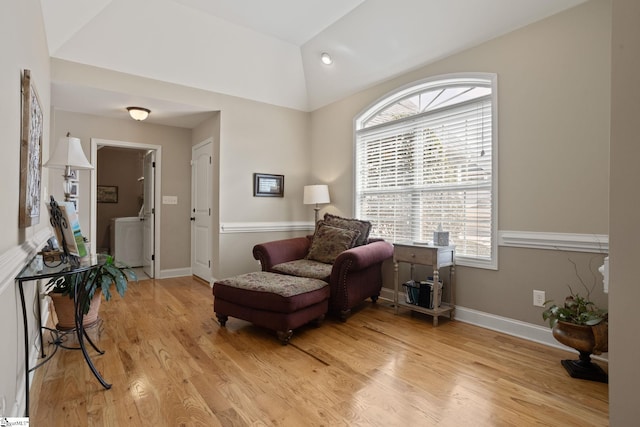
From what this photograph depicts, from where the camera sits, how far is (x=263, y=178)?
448 cm

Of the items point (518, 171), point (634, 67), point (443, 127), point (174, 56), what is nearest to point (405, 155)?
point (443, 127)

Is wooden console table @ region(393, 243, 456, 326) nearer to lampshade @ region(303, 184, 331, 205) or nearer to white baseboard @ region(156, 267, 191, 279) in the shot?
lampshade @ region(303, 184, 331, 205)

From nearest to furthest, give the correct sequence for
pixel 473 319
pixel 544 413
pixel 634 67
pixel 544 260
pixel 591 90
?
pixel 634 67, pixel 544 413, pixel 591 90, pixel 544 260, pixel 473 319

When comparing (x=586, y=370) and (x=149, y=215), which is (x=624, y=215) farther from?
(x=149, y=215)

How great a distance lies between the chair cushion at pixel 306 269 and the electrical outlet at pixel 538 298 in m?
1.66

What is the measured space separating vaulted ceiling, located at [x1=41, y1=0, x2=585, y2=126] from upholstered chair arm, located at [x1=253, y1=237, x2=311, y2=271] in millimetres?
2008

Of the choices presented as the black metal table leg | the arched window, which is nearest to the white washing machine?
the black metal table leg

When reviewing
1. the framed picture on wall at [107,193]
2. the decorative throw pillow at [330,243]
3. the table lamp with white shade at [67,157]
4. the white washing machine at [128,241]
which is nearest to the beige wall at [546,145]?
the decorative throw pillow at [330,243]

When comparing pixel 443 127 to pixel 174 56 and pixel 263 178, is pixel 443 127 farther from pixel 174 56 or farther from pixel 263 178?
pixel 174 56

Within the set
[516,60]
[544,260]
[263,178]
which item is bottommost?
[544,260]

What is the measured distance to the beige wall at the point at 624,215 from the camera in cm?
120

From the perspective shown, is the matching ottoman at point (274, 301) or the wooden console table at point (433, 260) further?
the wooden console table at point (433, 260)

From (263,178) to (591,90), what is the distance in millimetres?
3458

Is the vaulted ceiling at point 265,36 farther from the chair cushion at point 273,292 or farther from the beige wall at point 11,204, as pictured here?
the chair cushion at point 273,292
